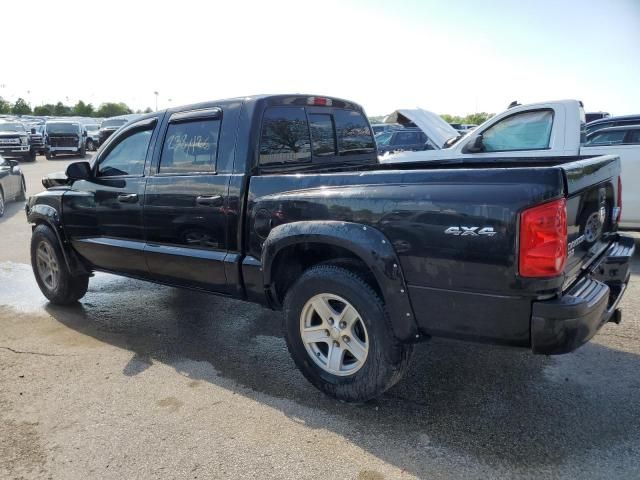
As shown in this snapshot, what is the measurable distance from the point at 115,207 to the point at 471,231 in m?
3.30

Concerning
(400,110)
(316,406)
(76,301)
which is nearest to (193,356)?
(316,406)

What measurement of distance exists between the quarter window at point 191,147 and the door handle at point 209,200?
21 centimetres

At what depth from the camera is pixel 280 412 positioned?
3.35 meters

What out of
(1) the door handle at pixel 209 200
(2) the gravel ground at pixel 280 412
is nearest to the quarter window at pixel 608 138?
(2) the gravel ground at pixel 280 412

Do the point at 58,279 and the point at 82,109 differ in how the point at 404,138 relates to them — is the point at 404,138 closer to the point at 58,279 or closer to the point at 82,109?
the point at 58,279

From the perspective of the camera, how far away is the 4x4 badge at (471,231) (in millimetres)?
2643

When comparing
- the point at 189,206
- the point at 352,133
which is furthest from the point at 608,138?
the point at 189,206

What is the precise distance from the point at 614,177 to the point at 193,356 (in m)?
3.37

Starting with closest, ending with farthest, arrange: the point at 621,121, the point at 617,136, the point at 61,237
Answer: the point at 61,237
the point at 617,136
the point at 621,121

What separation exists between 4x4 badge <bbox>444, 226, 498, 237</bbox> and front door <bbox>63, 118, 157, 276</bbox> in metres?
2.77

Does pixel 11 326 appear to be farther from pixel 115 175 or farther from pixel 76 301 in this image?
pixel 115 175

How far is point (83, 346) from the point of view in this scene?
452 cm

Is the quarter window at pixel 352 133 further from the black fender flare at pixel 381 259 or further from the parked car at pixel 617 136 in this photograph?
the parked car at pixel 617 136

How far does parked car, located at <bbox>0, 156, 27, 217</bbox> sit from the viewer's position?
11.6 metres
